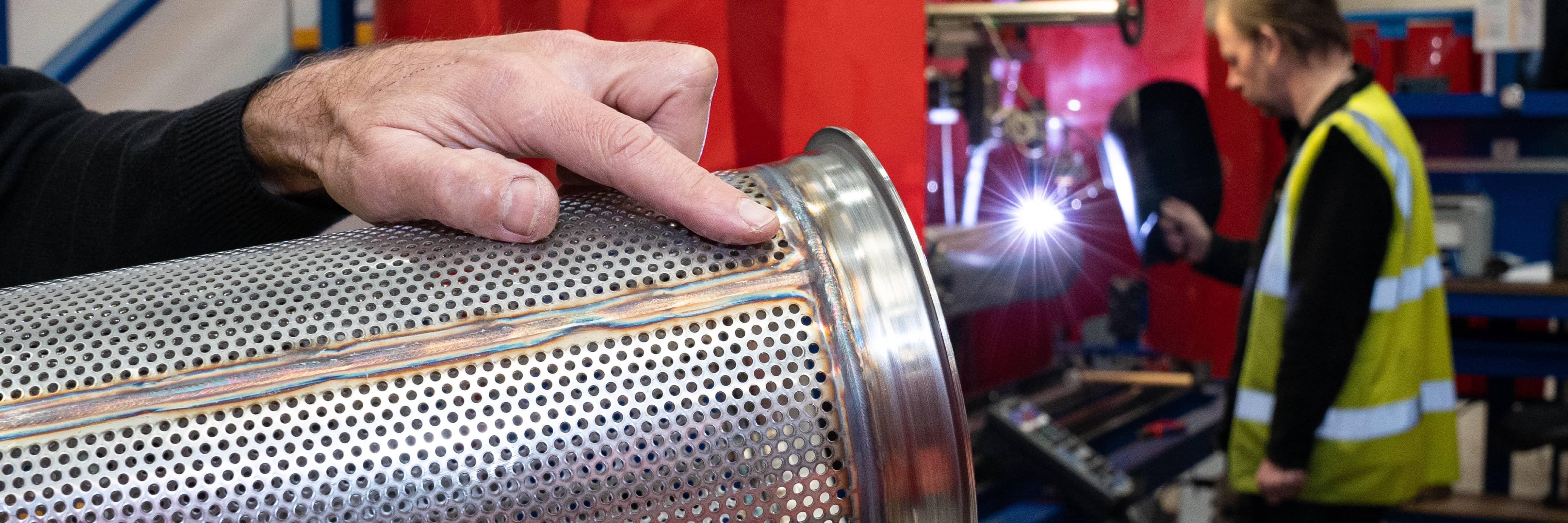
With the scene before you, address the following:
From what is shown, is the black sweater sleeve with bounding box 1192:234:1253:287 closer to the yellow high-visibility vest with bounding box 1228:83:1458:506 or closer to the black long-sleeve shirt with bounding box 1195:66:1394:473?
the yellow high-visibility vest with bounding box 1228:83:1458:506

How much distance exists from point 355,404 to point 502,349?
0.24ft

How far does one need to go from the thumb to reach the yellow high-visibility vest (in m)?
1.86

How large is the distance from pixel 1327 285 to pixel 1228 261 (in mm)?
698

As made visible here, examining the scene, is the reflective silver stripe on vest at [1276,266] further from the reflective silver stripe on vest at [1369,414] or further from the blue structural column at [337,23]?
the blue structural column at [337,23]

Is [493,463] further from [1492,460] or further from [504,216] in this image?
[1492,460]

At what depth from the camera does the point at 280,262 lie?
592mm

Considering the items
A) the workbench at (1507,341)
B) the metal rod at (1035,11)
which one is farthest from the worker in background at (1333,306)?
the workbench at (1507,341)

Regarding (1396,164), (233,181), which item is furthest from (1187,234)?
(233,181)

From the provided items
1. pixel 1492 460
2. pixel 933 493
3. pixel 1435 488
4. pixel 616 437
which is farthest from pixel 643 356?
pixel 1492 460

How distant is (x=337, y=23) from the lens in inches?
83.7

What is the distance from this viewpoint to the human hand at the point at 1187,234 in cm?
267

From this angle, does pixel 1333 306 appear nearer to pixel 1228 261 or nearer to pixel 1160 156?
pixel 1228 261

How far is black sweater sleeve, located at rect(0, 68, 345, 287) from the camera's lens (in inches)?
32.0

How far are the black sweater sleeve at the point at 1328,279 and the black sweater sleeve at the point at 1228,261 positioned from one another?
0.62 meters
